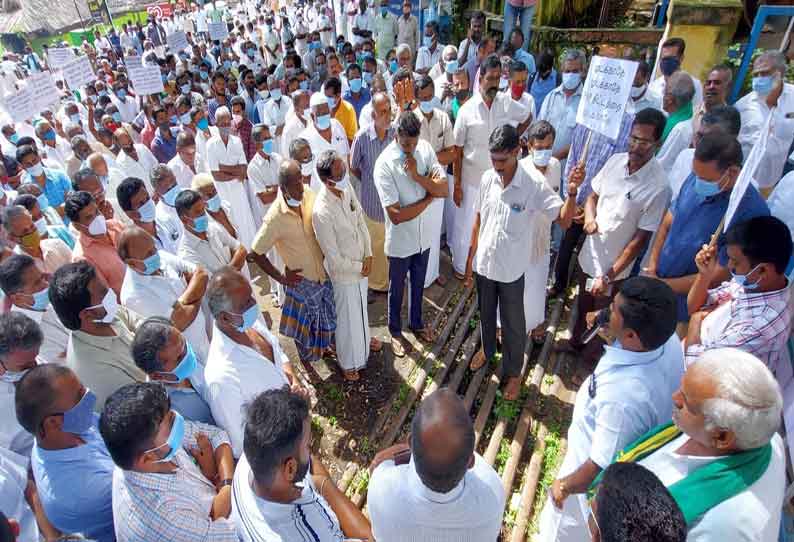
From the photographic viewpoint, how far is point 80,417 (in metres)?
2.02

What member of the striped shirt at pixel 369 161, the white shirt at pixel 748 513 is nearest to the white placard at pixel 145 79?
the striped shirt at pixel 369 161

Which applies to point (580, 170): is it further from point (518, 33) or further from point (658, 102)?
point (518, 33)

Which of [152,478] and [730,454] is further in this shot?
[152,478]

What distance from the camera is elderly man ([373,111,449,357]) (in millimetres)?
3916

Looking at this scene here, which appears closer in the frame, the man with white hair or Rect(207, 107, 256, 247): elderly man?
the man with white hair

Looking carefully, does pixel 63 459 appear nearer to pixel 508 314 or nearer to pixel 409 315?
pixel 508 314

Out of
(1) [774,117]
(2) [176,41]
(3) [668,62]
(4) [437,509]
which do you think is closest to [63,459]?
(4) [437,509]

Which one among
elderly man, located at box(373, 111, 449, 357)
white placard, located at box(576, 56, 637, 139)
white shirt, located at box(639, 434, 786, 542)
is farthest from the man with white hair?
elderly man, located at box(373, 111, 449, 357)

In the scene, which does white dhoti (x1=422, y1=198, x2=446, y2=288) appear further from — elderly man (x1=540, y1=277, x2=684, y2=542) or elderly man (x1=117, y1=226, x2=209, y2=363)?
elderly man (x1=540, y1=277, x2=684, y2=542)

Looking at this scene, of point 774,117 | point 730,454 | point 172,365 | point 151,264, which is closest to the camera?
point 730,454

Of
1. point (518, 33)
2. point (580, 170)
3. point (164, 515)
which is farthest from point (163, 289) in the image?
point (518, 33)

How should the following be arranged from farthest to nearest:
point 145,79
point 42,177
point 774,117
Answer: point 145,79 → point 42,177 → point 774,117

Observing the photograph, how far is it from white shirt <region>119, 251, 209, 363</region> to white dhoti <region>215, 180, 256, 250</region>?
2733 millimetres

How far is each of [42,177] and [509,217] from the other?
5399 millimetres
